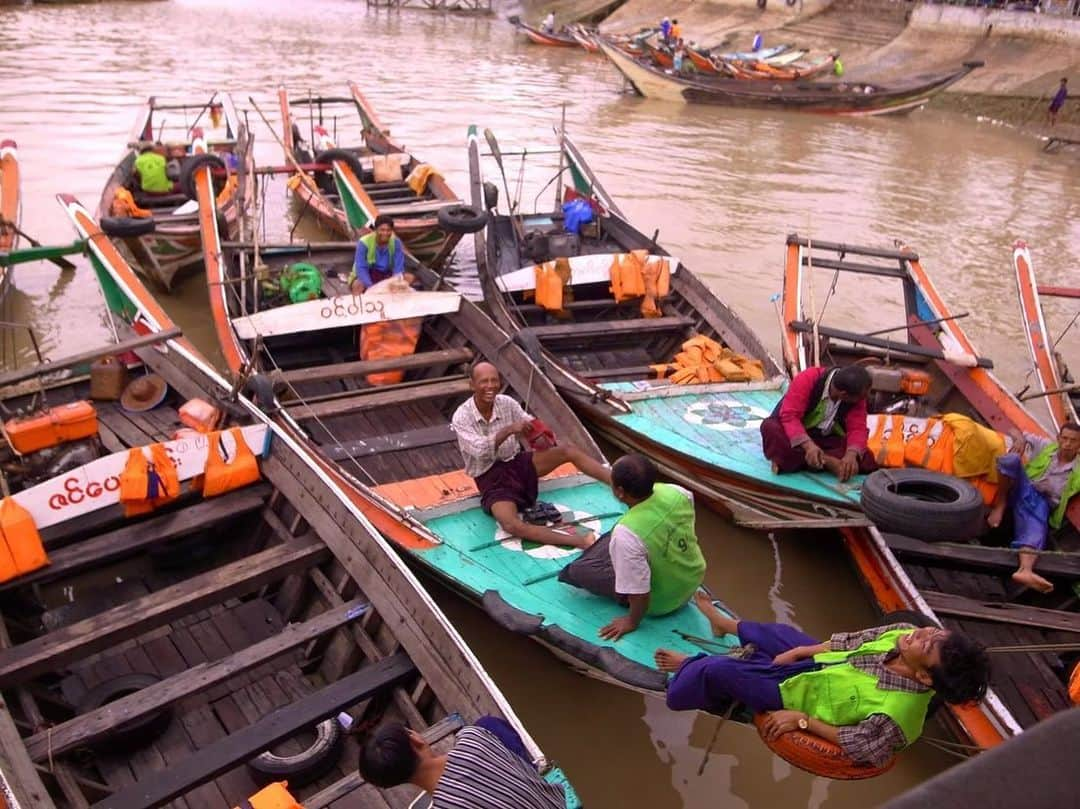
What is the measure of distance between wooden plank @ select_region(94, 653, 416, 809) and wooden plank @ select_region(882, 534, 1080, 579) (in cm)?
301

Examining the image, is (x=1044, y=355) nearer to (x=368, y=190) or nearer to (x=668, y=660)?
(x=668, y=660)

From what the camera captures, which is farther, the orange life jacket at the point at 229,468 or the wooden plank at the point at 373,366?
the wooden plank at the point at 373,366

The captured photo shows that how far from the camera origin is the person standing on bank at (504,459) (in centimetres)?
450

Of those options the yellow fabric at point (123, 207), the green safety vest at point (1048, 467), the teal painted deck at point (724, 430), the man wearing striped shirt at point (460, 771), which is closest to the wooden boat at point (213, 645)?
the man wearing striped shirt at point (460, 771)

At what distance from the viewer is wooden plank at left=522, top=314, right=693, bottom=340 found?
694 cm

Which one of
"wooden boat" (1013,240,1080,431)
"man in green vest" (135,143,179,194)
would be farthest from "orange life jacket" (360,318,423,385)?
"man in green vest" (135,143,179,194)

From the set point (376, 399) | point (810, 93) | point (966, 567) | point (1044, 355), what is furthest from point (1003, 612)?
point (810, 93)

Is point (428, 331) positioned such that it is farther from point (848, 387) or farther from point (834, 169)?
point (834, 169)

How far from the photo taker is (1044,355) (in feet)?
20.4

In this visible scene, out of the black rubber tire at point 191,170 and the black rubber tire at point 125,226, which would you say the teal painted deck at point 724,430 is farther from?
the black rubber tire at point 191,170

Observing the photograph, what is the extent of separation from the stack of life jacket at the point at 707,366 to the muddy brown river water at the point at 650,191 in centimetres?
125

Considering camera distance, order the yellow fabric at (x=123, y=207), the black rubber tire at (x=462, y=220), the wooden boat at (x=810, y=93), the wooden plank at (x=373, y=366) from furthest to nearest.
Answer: the wooden boat at (x=810, y=93) → the yellow fabric at (x=123, y=207) → the black rubber tire at (x=462, y=220) → the wooden plank at (x=373, y=366)

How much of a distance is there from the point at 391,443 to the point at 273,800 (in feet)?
9.14

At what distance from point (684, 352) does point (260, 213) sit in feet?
23.1
